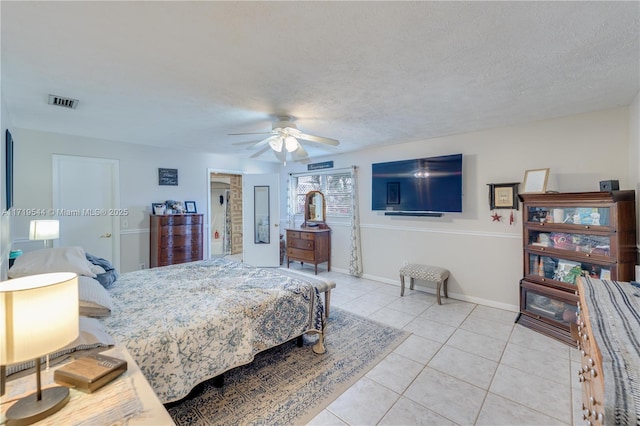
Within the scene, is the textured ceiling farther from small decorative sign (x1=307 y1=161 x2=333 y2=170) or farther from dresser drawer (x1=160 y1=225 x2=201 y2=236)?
small decorative sign (x1=307 y1=161 x2=333 y2=170)

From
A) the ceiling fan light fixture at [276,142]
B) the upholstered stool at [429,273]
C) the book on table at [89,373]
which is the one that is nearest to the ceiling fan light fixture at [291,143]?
the ceiling fan light fixture at [276,142]

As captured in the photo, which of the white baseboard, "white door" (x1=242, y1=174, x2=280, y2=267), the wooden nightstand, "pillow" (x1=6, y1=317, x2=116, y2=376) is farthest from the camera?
"white door" (x1=242, y1=174, x2=280, y2=267)

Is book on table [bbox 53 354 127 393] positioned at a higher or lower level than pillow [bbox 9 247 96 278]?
lower

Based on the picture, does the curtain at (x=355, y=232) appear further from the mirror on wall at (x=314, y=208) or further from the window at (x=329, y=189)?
the mirror on wall at (x=314, y=208)

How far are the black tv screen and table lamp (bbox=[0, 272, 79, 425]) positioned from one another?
3995 millimetres

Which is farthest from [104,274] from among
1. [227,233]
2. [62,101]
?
[227,233]

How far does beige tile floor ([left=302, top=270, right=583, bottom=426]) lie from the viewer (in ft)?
5.97

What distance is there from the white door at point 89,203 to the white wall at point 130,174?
0.27ft

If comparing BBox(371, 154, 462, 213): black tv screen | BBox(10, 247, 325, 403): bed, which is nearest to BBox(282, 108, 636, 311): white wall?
BBox(371, 154, 462, 213): black tv screen

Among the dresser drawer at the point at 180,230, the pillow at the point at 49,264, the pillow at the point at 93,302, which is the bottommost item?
the pillow at the point at 93,302

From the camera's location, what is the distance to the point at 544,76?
6.84 ft

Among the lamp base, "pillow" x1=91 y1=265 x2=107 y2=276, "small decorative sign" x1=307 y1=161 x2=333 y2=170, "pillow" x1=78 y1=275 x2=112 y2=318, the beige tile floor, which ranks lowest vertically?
the beige tile floor

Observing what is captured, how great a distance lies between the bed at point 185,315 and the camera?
1.67 m

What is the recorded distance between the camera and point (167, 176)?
473 cm
